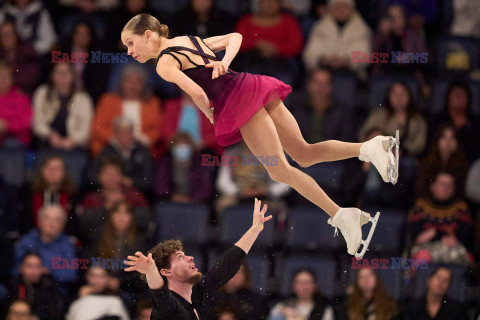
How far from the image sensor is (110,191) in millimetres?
8828

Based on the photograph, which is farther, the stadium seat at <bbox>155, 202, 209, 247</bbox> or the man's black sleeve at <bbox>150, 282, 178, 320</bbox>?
the stadium seat at <bbox>155, 202, 209, 247</bbox>

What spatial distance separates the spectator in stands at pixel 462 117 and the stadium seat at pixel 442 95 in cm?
8

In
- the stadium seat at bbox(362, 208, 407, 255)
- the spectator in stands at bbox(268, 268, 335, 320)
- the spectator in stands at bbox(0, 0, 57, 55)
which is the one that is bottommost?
the spectator in stands at bbox(268, 268, 335, 320)

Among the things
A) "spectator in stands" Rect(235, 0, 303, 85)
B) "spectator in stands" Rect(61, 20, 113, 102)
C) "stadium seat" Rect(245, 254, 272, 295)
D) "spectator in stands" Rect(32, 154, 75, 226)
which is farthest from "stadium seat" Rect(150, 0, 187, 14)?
"stadium seat" Rect(245, 254, 272, 295)

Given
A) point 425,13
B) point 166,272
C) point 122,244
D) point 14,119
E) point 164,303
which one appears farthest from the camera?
point 425,13

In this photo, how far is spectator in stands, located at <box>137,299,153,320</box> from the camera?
8070mm

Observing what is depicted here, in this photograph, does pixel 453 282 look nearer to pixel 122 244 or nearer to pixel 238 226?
pixel 238 226

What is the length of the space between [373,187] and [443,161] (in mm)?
750

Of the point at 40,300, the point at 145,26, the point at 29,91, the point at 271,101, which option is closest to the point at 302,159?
the point at 271,101

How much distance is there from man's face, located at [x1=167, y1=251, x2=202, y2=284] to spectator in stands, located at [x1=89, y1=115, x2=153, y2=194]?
191 centimetres

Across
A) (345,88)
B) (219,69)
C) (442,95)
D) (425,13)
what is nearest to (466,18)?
(425,13)

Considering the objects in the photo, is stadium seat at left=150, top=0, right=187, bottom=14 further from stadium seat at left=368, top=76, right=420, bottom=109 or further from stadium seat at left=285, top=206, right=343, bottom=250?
stadium seat at left=285, top=206, right=343, bottom=250

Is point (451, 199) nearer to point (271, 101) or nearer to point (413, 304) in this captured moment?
point (413, 304)

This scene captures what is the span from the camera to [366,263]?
8297 millimetres
